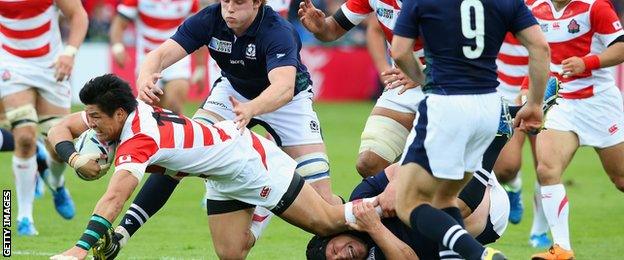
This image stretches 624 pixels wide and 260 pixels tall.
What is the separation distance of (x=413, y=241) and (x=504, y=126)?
3.31ft

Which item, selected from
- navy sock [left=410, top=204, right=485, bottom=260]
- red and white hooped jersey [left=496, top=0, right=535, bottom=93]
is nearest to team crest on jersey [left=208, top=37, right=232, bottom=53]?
navy sock [left=410, top=204, right=485, bottom=260]

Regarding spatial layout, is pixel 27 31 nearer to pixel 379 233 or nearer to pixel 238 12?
pixel 238 12

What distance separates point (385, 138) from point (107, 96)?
109 inches

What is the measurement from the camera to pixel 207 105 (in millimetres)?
9750

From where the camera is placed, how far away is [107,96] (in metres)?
7.71

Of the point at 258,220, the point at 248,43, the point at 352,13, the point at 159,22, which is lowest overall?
the point at 159,22

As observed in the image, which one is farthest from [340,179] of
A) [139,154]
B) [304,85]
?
[139,154]

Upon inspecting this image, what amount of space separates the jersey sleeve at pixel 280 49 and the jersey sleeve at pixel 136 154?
5.05ft

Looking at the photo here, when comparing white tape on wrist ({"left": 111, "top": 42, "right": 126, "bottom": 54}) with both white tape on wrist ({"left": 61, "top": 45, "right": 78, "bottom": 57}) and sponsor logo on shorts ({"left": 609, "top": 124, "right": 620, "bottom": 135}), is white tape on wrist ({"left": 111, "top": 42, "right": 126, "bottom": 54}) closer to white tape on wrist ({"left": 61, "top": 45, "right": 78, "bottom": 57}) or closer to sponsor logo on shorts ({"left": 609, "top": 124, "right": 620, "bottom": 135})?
white tape on wrist ({"left": 61, "top": 45, "right": 78, "bottom": 57})

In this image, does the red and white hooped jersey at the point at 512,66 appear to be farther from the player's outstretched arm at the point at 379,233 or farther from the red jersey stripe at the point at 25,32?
the red jersey stripe at the point at 25,32

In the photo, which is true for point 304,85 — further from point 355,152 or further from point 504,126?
point 355,152

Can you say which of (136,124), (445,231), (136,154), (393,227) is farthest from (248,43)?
(445,231)

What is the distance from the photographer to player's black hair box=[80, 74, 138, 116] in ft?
25.3

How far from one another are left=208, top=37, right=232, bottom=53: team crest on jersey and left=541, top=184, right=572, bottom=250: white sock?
2.81 meters
